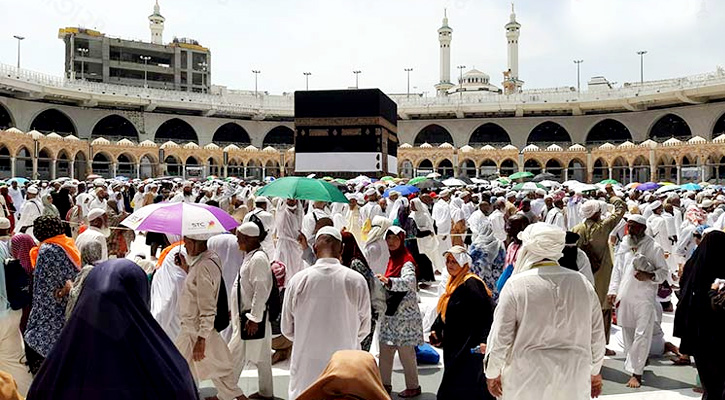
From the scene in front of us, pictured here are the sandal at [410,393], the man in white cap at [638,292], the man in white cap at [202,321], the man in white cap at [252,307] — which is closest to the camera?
the man in white cap at [202,321]

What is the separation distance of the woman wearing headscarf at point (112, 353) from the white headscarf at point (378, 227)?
8.55ft

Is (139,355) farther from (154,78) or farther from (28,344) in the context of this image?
(154,78)

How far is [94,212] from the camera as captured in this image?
498cm

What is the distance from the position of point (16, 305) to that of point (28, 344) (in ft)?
1.03

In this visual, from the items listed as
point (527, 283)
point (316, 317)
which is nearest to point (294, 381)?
point (316, 317)

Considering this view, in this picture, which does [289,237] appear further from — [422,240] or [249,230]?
[249,230]

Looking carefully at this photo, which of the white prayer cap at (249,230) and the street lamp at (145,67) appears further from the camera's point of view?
the street lamp at (145,67)

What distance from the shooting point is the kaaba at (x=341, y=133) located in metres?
25.2

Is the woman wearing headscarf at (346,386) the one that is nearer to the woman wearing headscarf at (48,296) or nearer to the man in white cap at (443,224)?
the woman wearing headscarf at (48,296)

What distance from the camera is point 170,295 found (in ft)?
11.5

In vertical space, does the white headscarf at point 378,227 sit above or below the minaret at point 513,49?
below

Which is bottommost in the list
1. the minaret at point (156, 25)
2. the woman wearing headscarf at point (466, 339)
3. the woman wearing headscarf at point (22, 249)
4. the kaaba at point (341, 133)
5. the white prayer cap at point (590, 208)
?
the woman wearing headscarf at point (466, 339)

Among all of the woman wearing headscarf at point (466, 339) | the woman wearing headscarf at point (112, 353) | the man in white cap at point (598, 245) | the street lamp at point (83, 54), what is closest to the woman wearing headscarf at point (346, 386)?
the woman wearing headscarf at point (112, 353)

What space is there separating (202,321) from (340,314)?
2.58 feet
